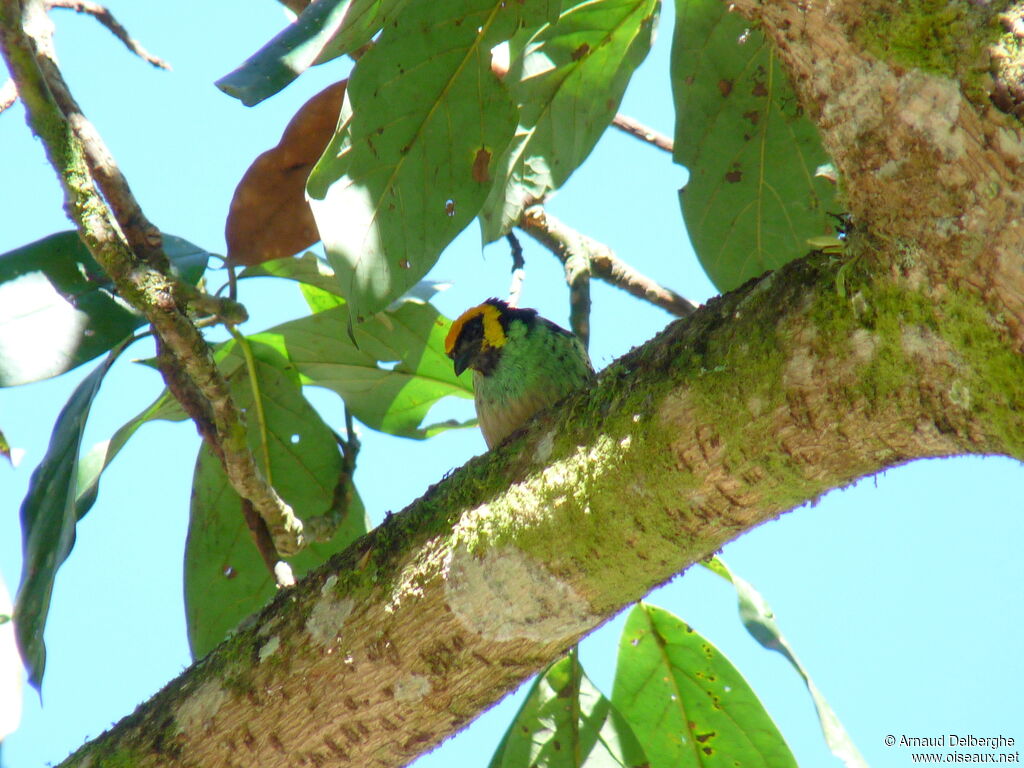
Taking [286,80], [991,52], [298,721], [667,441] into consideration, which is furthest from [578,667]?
[991,52]

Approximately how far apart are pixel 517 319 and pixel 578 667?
126 cm

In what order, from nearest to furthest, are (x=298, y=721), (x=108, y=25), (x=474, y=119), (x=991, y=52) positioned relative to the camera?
(x=991, y=52) < (x=298, y=721) < (x=474, y=119) < (x=108, y=25)

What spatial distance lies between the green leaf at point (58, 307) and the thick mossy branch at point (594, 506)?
727 mm

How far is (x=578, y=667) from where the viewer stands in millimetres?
2432

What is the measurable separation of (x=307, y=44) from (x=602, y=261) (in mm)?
1658

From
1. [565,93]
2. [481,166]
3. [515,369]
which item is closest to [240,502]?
[515,369]

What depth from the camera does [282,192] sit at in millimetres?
2379

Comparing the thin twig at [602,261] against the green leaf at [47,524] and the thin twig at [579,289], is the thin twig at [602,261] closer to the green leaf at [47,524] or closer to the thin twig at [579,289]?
the thin twig at [579,289]

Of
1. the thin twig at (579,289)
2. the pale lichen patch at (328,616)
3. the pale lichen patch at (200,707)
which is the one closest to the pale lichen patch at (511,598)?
the pale lichen patch at (328,616)

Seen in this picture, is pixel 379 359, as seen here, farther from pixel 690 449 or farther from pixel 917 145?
pixel 917 145

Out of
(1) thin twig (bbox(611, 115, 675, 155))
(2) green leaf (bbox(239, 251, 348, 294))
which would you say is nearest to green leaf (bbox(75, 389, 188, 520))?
(2) green leaf (bbox(239, 251, 348, 294))

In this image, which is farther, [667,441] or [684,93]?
[684,93]

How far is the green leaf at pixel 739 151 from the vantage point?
7.42 feet

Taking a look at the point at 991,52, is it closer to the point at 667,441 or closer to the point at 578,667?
the point at 667,441
